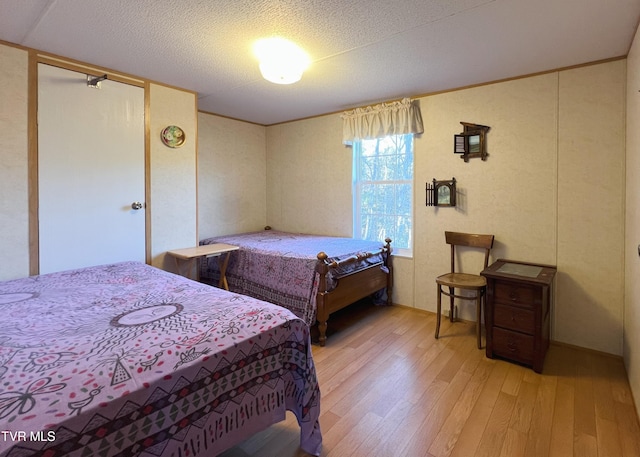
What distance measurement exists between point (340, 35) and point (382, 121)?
1.49 metres

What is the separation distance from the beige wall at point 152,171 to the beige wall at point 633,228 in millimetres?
3448

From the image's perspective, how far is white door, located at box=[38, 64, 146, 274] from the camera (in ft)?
7.94

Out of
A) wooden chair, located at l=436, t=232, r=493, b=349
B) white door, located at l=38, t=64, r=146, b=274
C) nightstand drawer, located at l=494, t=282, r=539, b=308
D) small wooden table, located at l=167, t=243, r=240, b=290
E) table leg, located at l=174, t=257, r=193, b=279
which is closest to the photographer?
nightstand drawer, located at l=494, t=282, r=539, b=308

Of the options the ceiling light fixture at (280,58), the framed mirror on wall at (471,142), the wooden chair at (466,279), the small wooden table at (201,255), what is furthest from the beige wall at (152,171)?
the framed mirror on wall at (471,142)

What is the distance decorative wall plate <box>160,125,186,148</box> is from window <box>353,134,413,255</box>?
6.20 feet

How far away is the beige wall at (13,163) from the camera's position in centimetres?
222

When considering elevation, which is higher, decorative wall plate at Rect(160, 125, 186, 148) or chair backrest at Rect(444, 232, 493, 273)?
decorative wall plate at Rect(160, 125, 186, 148)

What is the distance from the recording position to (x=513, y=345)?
2375mm

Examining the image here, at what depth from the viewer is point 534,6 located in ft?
5.78

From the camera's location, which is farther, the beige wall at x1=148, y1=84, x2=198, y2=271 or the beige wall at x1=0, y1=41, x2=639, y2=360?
the beige wall at x1=148, y1=84, x2=198, y2=271

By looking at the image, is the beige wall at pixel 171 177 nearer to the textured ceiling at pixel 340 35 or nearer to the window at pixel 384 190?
Result: the textured ceiling at pixel 340 35

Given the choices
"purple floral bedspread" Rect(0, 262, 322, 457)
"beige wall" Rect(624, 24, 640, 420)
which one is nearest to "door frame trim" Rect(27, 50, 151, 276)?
"purple floral bedspread" Rect(0, 262, 322, 457)

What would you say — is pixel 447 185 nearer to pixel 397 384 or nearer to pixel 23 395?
pixel 397 384

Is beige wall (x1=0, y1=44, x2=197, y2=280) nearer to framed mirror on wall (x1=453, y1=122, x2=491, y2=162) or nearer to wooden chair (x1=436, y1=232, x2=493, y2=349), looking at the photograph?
wooden chair (x1=436, y1=232, x2=493, y2=349)
